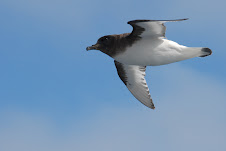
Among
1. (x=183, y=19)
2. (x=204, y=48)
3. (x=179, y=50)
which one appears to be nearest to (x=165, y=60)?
(x=179, y=50)

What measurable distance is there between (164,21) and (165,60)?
164cm

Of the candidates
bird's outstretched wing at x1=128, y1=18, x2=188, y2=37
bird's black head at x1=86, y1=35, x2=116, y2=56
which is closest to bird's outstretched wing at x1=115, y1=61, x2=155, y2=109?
bird's black head at x1=86, y1=35, x2=116, y2=56

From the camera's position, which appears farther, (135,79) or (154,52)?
(135,79)

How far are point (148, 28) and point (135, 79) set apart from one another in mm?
3059

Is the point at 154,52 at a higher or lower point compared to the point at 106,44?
lower

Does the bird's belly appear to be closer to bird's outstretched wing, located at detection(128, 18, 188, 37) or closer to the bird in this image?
the bird

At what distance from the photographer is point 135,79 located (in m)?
13.9

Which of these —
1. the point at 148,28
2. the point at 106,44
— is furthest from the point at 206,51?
the point at 106,44

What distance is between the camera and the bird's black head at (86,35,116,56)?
1195cm

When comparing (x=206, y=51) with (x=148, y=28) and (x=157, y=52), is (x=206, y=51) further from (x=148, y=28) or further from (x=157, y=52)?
(x=148, y=28)

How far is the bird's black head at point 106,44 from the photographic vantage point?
11.9m

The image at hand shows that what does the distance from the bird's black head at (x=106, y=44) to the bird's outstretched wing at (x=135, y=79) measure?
161 cm

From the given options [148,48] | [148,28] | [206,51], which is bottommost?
[206,51]

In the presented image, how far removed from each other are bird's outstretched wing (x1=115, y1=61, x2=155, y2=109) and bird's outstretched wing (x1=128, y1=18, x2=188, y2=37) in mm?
2469
